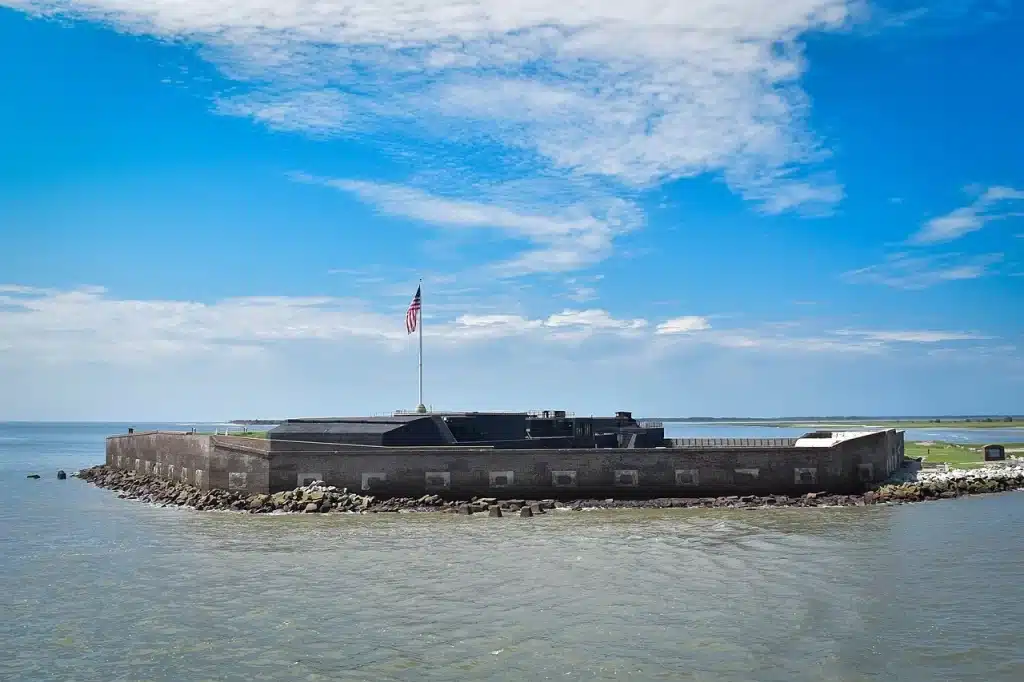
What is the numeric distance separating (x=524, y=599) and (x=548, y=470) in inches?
672

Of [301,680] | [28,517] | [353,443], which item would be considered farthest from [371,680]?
[28,517]

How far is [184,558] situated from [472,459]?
1360cm

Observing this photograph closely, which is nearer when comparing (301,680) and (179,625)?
(301,680)

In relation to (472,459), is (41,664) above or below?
below

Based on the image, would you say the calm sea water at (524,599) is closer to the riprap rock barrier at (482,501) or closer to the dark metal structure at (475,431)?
the riprap rock barrier at (482,501)

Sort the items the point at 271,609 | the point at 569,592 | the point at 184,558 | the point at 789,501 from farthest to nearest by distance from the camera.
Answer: the point at 789,501 < the point at 184,558 < the point at 569,592 < the point at 271,609

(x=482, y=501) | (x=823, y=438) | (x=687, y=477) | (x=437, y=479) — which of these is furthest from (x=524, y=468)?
(x=823, y=438)

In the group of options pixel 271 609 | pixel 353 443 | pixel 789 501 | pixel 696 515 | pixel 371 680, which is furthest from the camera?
pixel 353 443

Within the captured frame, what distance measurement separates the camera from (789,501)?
35062 millimetres

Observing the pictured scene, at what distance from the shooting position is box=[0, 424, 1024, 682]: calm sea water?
14375 mm

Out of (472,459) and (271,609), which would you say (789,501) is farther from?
(271,609)

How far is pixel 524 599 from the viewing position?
61.8 feet

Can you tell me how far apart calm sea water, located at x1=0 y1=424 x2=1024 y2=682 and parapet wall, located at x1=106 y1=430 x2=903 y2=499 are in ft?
13.5

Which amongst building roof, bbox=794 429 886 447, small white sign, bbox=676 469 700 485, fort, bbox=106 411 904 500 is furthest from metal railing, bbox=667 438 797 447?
small white sign, bbox=676 469 700 485
